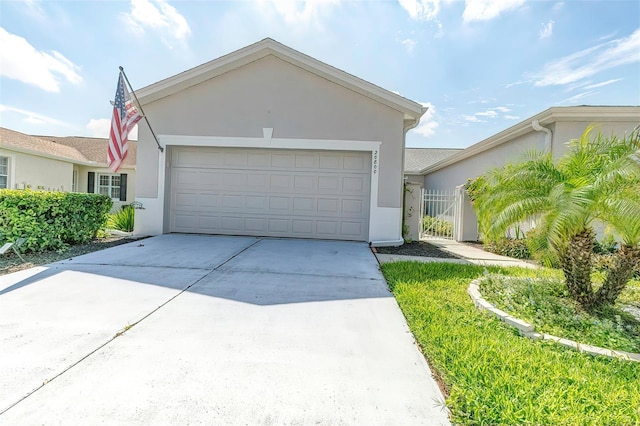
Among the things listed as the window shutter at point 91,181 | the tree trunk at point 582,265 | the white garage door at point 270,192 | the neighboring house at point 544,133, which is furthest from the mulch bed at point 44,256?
the window shutter at point 91,181

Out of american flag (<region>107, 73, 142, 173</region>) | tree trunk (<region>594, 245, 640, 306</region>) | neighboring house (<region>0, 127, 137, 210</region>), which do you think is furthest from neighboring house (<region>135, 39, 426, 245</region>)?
neighboring house (<region>0, 127, 137, 210</region>)

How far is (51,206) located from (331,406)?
8055 millimetres

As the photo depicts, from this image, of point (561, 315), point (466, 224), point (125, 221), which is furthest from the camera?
point (466, 224)

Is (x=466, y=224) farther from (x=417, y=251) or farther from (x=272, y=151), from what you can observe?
(x=272, y=151)

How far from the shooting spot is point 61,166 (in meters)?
17.2

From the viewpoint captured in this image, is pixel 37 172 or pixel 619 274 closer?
pixel 619 274

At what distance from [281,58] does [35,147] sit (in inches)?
562

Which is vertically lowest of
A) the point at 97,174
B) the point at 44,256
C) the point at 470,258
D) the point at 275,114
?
the point at 44,256

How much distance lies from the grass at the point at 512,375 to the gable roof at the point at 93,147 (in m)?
19.6

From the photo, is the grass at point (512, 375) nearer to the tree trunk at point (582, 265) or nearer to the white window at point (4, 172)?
the tree trunk at point (582, 265)

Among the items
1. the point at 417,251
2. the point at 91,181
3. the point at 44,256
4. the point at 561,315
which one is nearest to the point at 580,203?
the point at 561,315

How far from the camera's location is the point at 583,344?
3.32 metres

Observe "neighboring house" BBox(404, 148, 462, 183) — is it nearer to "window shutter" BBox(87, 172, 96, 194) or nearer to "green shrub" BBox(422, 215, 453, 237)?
"green shrub" BBox(422, 215, 453, 237)

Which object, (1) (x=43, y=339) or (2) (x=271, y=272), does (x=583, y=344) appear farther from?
(1) (x=43, y=339)
